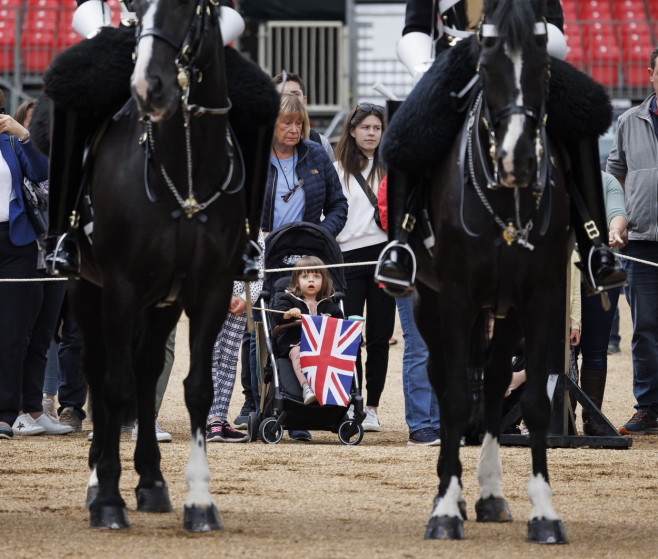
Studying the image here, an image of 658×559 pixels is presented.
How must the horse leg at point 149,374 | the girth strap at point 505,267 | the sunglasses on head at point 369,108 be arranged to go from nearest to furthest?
1. the girth strap at point 505,267
2. the horse leg at point 149,374
3. the sunglasses on head at point 369,108

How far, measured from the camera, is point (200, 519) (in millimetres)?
5492

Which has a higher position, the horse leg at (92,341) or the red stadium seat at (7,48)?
the red stadium seat at (7,48)

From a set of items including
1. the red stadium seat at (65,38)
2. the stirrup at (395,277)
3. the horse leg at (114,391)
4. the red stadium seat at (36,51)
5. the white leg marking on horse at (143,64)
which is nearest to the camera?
the white leg marking on horse at (143,64)

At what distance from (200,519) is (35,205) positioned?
4.19m

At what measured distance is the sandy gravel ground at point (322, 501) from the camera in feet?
16.9

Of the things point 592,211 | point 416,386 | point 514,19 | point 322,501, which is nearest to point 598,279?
point 592,211

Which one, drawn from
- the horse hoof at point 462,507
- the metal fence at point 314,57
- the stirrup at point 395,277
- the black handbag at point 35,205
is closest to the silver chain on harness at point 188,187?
the stirrup at point 395,277

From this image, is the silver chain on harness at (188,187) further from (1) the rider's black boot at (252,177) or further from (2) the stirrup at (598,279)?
(2) the stirrup at (598,279)

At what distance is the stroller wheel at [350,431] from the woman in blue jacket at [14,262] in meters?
2.35

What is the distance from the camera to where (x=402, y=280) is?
19.5ft

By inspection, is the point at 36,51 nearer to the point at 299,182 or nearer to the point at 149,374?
the point at 299,182

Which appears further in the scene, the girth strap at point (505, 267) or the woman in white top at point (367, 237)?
the woman in white top at point (367, 237)

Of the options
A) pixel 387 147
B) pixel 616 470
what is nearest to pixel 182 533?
pixel 387 147

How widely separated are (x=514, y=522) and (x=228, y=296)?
5.60ft
